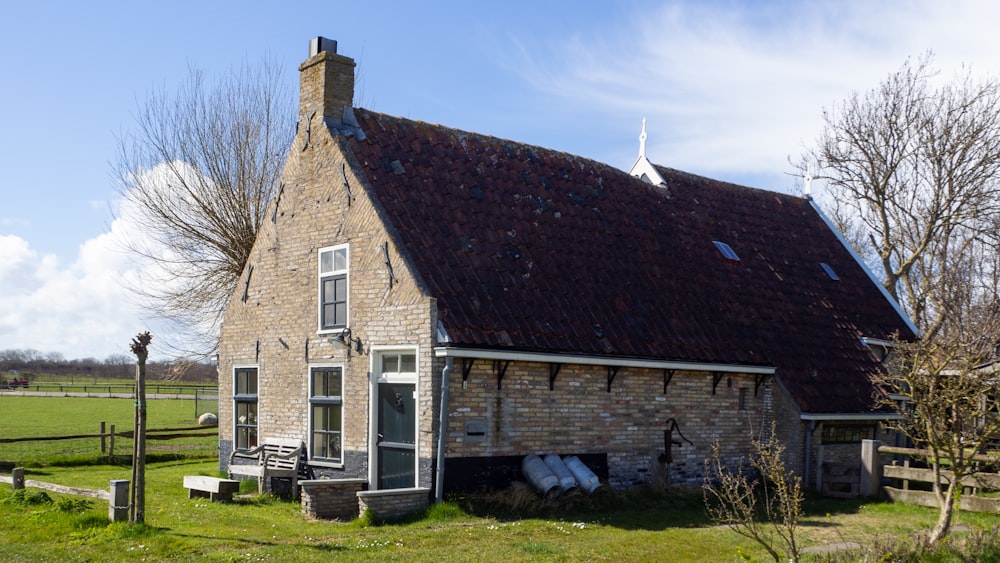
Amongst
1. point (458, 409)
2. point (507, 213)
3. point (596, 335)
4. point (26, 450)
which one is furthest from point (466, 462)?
point (26, 450)

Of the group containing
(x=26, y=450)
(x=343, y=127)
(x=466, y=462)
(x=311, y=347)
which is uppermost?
(x=343, y=127)

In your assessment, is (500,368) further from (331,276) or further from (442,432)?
(331,276)

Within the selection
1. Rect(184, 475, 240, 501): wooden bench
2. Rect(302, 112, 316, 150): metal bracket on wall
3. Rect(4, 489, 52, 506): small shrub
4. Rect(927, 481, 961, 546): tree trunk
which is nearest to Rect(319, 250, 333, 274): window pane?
Rect(302, 112, 316, 150): metal bracket on wall

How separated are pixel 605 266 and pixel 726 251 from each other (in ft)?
14.9

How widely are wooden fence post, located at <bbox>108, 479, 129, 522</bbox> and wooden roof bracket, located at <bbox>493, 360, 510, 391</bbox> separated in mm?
5394

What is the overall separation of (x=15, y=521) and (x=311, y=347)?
213 inches

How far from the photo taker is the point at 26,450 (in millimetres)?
27938

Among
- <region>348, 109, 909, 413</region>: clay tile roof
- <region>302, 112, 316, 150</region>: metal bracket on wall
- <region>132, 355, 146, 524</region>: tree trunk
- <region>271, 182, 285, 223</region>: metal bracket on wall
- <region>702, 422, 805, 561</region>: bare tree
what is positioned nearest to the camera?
<region>702, 422, 805, 561</region>: bare tree

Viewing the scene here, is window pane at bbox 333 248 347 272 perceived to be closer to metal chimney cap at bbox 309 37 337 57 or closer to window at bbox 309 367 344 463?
window at bbox 309 367 344 463

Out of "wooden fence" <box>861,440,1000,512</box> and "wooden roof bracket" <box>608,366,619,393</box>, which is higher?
"wooden roof bracket" <box>608,366,619,393</box>

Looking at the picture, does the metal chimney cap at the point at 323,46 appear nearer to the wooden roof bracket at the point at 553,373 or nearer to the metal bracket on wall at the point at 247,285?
the metal bracket on wall at the point at 247,285

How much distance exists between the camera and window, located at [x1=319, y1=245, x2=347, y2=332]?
52.0 ft

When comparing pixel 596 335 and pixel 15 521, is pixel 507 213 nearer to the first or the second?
pixel 596 335

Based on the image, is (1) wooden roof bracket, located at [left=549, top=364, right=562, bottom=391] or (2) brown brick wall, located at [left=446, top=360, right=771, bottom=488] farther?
(1) wooden roof bracket, located at [left=549, top=364, right=562, bottom=391]
